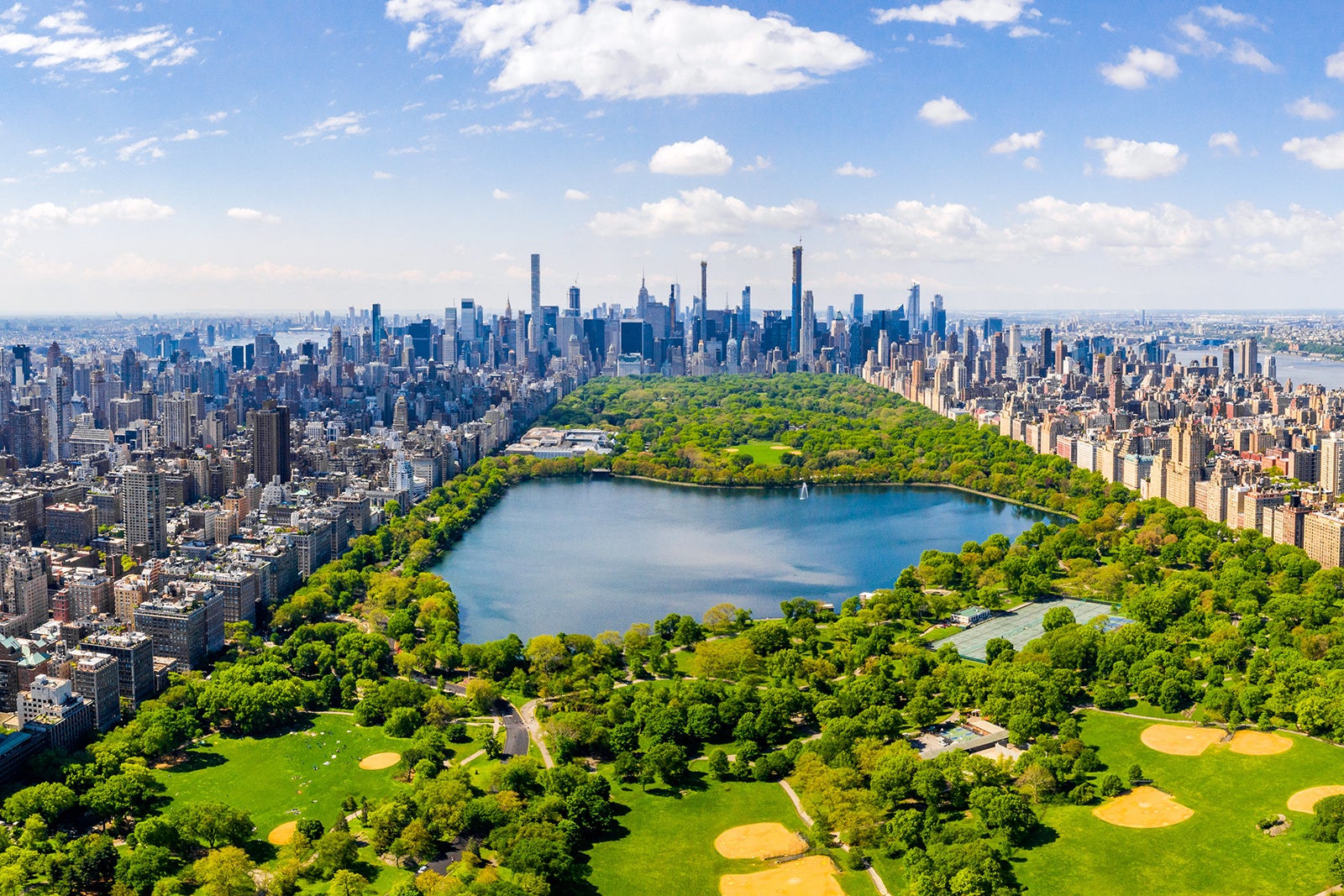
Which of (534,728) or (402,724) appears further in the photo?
(534,728)

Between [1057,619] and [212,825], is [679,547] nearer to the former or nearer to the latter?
[1057,619]

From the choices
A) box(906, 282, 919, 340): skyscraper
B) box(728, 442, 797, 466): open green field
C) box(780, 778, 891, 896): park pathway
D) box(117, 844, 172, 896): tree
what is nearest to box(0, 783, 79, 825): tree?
box(117, 844, 172, 896): tree

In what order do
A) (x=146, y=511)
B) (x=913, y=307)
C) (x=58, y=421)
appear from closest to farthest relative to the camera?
(x=146, y=511) < (x=58, y=421) < (x=913, y=307)

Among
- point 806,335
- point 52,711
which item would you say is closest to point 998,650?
point 52,711

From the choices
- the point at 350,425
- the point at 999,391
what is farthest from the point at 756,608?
the point at 999,391

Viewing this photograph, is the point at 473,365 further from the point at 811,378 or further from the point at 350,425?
the point at 350,425

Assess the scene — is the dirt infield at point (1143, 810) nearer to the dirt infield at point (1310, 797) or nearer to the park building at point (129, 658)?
the dirt infield at point (1310, 797)
